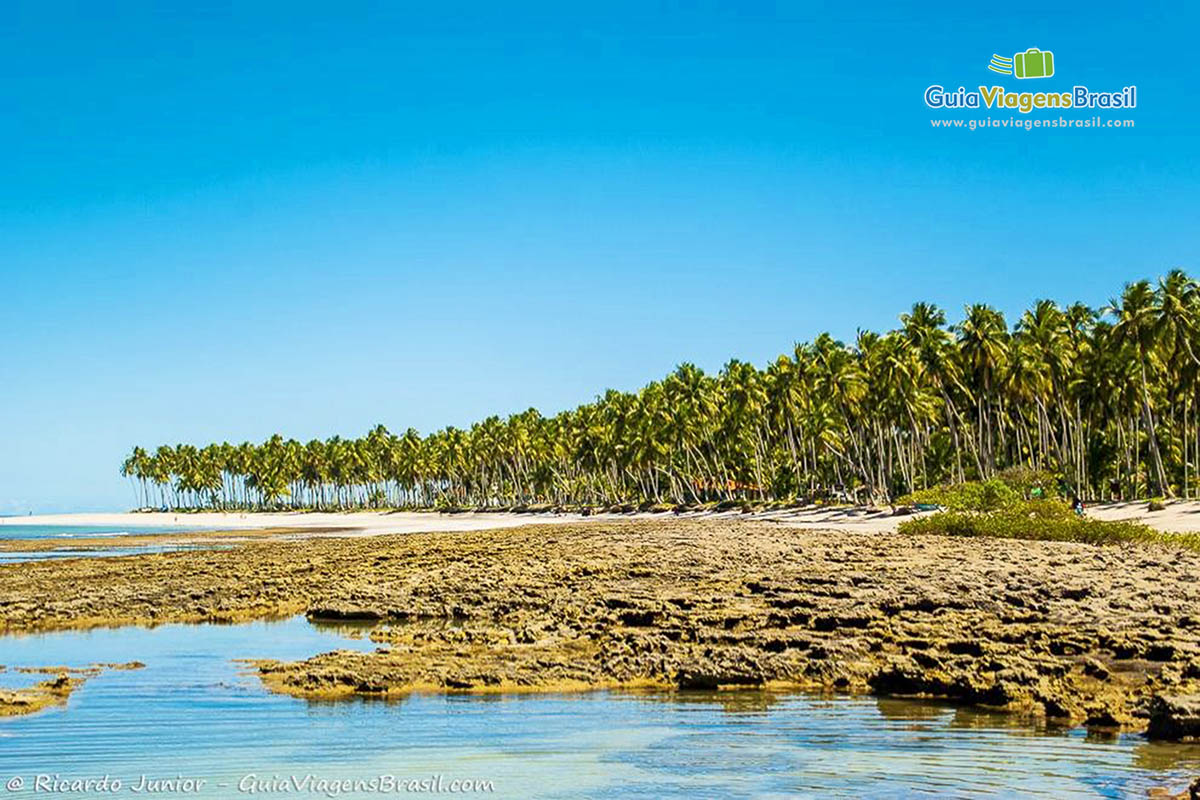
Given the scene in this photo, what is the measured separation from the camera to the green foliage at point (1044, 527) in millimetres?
36781

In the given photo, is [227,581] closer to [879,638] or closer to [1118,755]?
[879,638]

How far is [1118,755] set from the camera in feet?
40.8

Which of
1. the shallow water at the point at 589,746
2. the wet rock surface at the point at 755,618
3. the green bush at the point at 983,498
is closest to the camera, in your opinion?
the shallow water at the point at 589,746

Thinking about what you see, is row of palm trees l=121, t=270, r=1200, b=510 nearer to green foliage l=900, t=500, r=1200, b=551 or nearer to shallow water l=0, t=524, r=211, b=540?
green foliage l=900, t=500, r=1200, b=551

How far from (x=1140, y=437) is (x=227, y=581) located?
230ft

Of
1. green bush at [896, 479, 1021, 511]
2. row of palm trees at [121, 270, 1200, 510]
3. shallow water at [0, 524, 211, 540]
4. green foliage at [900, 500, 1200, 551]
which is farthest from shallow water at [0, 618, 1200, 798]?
shallow water at [0, 524, 211, 540]

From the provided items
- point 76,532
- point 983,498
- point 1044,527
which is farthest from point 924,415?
point 76,532

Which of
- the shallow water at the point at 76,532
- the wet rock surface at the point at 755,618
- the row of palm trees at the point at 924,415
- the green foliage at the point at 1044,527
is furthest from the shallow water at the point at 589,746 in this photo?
the shallow water at the point at 76,532

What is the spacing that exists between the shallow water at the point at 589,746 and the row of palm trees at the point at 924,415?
55.8 metres

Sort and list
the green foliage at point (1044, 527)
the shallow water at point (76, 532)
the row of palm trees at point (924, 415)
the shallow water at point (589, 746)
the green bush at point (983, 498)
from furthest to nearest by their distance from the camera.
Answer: the shallow water at point (76, 532) < the row of palm trees at point (924, 415) < the green bush at point (983, 498) < the green foliage at point (1044, 527) < the shallow water at point (589, 746)

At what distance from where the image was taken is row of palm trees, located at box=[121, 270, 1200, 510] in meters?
70.6

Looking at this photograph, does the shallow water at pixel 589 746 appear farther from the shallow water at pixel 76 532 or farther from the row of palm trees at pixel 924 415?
the shallow water at pixel 76 532

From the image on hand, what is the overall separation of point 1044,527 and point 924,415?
4640cm

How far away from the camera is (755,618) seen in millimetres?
21703
